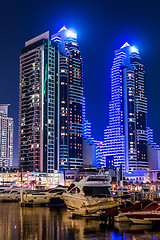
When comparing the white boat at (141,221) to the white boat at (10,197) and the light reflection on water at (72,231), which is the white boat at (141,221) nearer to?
the light reflection on water at (72,231)

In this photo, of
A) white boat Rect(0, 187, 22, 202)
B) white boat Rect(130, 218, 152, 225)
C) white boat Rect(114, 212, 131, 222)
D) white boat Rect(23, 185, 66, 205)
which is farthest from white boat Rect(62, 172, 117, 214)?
white boat Rect(0, 187, 22, 202)

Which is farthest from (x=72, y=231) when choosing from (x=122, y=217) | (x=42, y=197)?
(x=42, y=197)

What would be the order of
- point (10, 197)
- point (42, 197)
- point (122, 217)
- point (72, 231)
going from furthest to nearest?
point (10, 197), point (42, 197), point (122, 217), point (72, 231)

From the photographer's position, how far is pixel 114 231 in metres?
42.2

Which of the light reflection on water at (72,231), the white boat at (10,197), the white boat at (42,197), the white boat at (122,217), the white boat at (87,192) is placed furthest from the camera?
the white boat at (10,197)

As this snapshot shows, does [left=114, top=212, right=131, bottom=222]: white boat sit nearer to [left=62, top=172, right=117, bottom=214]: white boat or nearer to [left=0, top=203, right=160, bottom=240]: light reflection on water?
[left=0, top=203, right=160, bottom=240]: light reflection on water

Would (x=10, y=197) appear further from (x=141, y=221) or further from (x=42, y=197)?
(x=141, y=221)

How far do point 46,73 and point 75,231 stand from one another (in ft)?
532

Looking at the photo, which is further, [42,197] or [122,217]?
[42,197]

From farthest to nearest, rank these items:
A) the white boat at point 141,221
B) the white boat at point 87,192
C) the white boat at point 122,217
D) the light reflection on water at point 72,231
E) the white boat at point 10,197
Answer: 1. the white boat at point 10,197
2. the white boat at point 87,192
3. the white boat at point 122,217
4. the white boat at point 141,221
5. the light reflection on water at point 72,231

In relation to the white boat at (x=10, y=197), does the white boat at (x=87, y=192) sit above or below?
above

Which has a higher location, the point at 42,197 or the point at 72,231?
the point at 42,197

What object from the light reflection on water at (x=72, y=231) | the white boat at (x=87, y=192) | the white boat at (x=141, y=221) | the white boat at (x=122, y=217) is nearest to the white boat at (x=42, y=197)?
the white boat at (x=87, y=192)

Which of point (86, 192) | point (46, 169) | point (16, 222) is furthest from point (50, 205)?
point (46, 169)
